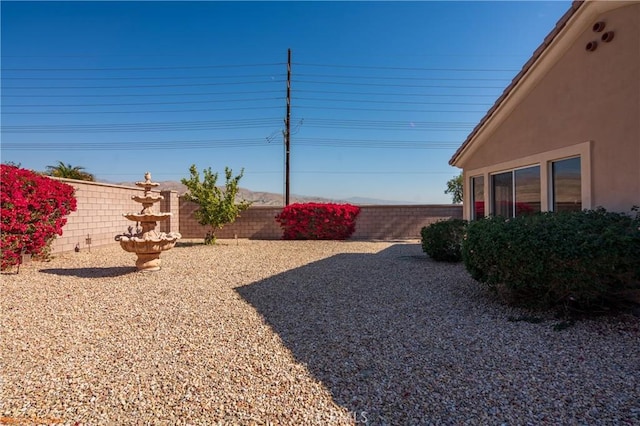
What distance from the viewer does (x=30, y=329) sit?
402 centimetres

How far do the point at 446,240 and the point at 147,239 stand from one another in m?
7.04

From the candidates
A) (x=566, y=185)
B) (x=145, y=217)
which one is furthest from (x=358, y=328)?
(x=145, y=217)

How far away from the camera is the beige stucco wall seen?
15.1 ft

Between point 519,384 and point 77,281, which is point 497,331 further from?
point 77,281

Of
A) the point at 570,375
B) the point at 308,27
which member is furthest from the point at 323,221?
the point at 570,375

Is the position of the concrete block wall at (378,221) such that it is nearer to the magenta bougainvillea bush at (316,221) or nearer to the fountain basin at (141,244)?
the magenta bougainvillea bush at (316,221)

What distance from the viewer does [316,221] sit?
14.7m

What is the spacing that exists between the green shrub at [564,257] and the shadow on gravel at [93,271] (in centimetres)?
728

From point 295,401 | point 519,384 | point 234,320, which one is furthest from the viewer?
point 234,320

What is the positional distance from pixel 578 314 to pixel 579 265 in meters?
1.01

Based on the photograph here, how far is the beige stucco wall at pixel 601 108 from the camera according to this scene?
4.62m

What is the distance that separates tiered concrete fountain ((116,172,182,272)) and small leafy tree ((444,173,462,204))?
875 inches

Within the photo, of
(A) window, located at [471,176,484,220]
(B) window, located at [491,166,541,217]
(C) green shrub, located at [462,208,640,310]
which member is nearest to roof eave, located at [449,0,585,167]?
(A) window, located at [471,176,484,220]

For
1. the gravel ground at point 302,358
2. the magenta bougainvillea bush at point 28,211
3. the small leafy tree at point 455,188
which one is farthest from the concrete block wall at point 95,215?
the small leafy tree at point 455,188
